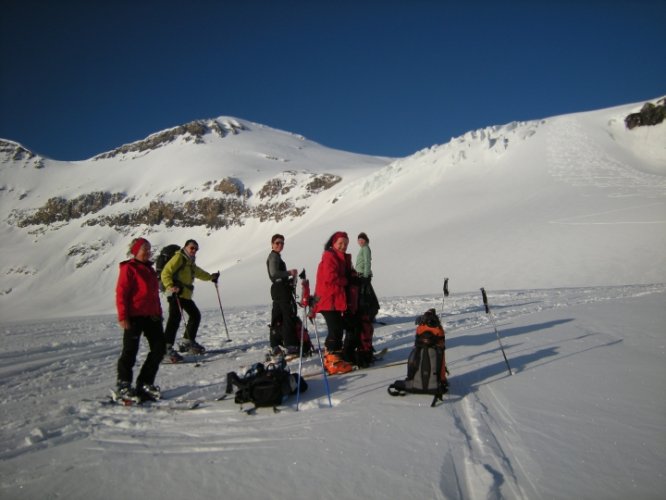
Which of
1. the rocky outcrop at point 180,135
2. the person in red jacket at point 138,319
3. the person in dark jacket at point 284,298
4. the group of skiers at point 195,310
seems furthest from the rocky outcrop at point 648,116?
the rocky outcrop at point 180,135

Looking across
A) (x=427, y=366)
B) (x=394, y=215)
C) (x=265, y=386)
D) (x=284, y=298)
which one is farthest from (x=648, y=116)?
(x=265, y=386)

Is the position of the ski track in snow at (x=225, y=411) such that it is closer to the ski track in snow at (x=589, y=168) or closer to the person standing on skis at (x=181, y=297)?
the person standing on skis at (x=181, y=297)

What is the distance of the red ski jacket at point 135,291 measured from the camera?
15.4 feet

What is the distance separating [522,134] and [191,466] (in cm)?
4964

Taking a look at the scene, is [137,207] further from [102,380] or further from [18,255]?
[102,380]

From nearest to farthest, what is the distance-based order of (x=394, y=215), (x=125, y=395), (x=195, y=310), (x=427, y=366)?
(x=427, y=366), (x=125, y=395), (x=195, y=310), (x=394, y=215)

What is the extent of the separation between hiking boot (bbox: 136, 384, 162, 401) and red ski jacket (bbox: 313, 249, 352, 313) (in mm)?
2179

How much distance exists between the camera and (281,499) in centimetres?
263

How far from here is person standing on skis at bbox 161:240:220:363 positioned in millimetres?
6941

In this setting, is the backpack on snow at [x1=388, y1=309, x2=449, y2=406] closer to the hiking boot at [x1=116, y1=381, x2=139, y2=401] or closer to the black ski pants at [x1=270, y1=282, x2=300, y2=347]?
the black ski pants at [x1=270, y1=282, x2=300, y2=347]

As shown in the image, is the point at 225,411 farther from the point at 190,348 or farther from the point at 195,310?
the point at 195,310

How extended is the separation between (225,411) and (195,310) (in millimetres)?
3569

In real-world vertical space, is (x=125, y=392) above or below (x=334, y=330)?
below

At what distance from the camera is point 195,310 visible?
740cm
